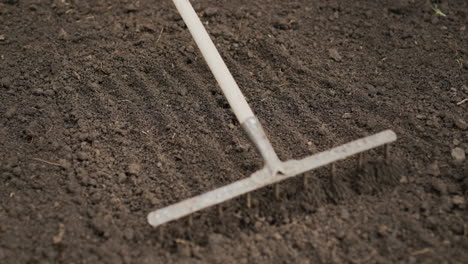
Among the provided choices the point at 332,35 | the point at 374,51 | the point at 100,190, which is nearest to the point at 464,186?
the point at 374,51

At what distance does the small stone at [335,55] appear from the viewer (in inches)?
133

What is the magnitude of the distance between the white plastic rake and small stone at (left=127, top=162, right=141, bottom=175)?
1.67ft

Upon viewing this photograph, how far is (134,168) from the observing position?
9.23ft

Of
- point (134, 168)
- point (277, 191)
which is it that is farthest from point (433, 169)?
point (134, 168)

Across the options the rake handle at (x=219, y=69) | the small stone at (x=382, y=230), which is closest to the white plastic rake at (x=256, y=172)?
the rake handle at (x=219, y=69)

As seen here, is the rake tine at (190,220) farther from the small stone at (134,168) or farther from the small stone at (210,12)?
the small stone at (210,12)

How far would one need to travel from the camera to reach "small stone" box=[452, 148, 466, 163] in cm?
276

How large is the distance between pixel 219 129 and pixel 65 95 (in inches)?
38.8

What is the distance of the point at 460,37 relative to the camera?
3492 mm

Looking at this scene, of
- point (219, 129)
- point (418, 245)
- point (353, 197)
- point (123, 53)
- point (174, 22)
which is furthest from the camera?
point (174, 22)

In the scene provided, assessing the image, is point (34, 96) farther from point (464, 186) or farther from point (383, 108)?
point (464, 186)

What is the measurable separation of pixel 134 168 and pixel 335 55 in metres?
1.51

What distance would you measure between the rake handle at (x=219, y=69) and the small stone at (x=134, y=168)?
621 millimetres

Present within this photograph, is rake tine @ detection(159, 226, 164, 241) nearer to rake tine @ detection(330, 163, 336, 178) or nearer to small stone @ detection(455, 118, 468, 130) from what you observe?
rake tine @ detection(330, 163, 336, 178)
